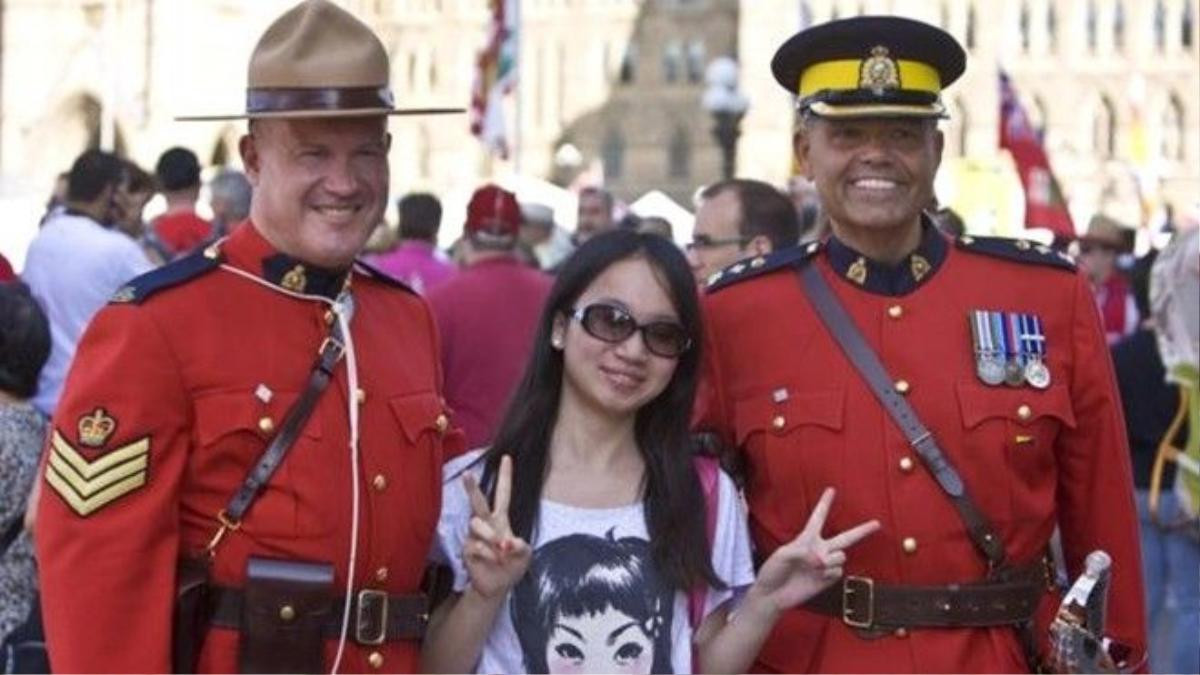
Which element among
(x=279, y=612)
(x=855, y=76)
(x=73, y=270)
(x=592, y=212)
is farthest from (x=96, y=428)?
(x=592, y=212)

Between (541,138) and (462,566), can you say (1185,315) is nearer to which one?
(462,566)

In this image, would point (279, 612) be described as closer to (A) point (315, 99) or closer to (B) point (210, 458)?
(B) point (210, 458)

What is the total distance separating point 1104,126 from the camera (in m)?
64.5

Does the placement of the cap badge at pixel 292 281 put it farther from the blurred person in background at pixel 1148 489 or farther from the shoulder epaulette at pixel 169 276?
the blurred person in background at pixel 1148 489

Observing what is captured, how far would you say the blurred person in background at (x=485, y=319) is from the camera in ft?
38.1

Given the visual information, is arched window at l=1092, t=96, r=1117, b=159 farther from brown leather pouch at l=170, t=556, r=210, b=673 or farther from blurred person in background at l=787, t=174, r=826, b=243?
brown leather pouch at l=170, t=556, r=210, b=673

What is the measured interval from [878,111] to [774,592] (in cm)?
106

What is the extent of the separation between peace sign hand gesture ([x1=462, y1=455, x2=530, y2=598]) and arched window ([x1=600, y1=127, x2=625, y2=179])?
215 ft

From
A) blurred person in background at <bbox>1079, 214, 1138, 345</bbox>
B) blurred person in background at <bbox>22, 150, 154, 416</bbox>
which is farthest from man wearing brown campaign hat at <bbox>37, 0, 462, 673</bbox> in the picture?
blurred person in background at <bbox>1079, 214, 1138, 345</bbox>

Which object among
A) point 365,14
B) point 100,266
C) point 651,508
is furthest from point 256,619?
point 365,14

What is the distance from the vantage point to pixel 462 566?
5.30 meters

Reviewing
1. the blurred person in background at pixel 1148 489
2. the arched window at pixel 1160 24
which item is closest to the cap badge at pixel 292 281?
the blurred person in background at pixel 1148 489

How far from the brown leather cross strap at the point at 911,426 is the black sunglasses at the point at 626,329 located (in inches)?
18.2

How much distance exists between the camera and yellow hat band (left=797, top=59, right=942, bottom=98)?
18.9 ft
